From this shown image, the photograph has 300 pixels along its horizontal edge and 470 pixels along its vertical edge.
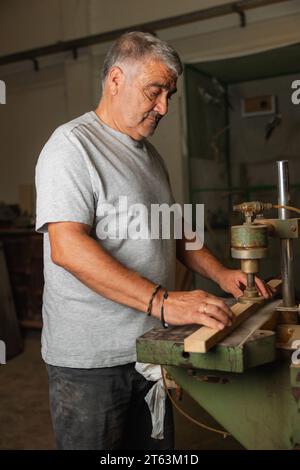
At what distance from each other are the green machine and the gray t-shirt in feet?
0.70

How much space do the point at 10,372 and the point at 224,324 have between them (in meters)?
2.72

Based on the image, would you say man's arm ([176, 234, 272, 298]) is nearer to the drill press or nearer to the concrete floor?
the drill press

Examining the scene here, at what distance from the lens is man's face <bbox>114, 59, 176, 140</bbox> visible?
3.98ft

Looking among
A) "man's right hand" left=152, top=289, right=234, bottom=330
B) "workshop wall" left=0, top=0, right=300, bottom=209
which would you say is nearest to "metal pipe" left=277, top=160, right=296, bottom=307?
"man's right hand" left=152, top=289, right=234, bottom=330

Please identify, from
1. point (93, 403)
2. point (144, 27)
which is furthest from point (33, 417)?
point (144, 27)

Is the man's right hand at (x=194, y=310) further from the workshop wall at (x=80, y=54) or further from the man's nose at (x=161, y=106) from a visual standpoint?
the workshop wall at (x=80, y=54)

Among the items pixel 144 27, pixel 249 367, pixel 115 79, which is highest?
pixel 144 27

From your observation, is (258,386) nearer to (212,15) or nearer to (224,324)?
(224,324)

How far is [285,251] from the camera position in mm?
1187

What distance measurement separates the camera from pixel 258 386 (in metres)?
0.98

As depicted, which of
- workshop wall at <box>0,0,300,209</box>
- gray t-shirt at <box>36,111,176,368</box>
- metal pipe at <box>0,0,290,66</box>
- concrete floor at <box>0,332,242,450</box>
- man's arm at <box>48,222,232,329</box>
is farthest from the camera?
workshop wall at <box>0,0,300,209</box>

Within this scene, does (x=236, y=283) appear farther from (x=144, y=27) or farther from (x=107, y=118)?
(x=144, y=27)

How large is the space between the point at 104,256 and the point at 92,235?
0.12 m
